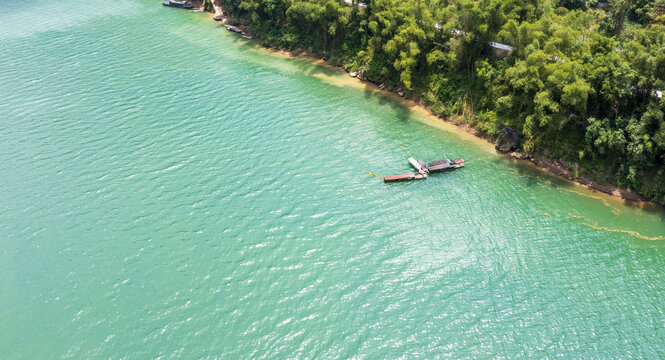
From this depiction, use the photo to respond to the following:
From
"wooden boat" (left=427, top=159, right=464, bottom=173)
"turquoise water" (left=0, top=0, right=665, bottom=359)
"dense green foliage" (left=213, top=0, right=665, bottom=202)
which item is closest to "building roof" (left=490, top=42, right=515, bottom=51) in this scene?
"dense green foliage" (left=213, top=0, right=665, bottom=202)

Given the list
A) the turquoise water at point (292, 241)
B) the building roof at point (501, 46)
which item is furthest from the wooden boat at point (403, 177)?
the building roof at point (501, 46)

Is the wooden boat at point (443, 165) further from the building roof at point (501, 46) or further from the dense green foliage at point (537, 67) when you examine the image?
the building roof at point (501, 46)

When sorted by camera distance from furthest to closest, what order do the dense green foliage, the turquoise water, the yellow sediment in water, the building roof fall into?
the building roof → the dense green foliage → the yellow sediment in water → the turquoise water

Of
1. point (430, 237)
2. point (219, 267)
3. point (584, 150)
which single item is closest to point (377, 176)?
point (430, 237)

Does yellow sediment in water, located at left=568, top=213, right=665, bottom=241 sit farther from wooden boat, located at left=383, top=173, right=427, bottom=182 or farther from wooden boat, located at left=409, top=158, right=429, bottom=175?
wooden boat, located at left=383, top=173, right=427, bottom=182

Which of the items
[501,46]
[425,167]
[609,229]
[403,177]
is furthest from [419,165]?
[501,46]

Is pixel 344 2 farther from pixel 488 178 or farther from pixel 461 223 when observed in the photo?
pixel 461 223

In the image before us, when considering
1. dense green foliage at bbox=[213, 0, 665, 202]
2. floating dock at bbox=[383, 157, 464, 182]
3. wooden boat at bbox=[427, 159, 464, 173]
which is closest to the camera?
dense green foliage at bbox=[213, 0, 665, 202]
